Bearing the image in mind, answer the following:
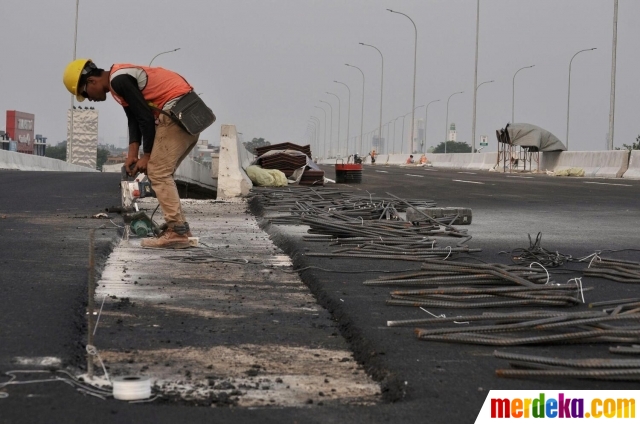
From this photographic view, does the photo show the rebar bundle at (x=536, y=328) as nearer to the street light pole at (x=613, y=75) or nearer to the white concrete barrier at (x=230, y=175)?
the white concrete barrier at (x=230, y=175)

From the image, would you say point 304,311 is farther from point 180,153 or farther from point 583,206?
point 583,206

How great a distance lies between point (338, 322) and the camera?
231 inches

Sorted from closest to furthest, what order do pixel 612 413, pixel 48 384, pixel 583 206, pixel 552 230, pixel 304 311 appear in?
pixel 612 413
pixel 48 384
pixel 304 311
pixel 552 230
pixel 583 206

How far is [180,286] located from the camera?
714 cm

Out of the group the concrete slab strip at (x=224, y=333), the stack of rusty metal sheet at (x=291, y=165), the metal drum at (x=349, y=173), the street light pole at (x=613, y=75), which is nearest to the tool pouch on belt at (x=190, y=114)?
the concrete slab strip at (x=224, y=333)

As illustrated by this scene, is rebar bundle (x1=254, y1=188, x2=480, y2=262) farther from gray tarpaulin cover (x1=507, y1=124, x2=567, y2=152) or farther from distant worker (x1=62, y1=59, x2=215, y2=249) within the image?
gray tarpaulin cover (x1=507, y1=124, x2=567, y2=152)

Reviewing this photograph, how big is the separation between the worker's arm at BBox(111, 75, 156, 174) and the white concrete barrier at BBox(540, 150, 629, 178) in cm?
2804

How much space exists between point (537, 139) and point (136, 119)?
36.7 metres

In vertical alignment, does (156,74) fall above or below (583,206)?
above

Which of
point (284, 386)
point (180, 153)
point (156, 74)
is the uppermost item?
point (156, 74)

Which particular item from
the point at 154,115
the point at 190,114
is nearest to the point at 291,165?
the point at 154,115

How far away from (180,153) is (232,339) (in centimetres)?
454

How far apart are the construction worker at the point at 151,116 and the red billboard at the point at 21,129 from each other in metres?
133

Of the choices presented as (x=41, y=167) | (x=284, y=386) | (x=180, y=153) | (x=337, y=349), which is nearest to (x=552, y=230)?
(x=180, y=153)
